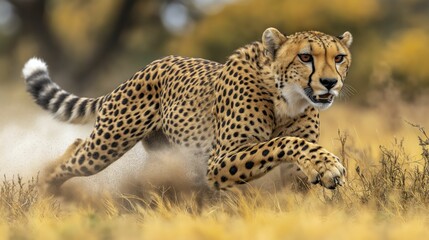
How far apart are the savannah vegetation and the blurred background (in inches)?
1.2

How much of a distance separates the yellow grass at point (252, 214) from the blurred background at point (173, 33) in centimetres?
805

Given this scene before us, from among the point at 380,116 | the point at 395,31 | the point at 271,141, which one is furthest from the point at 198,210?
the point at 395,31

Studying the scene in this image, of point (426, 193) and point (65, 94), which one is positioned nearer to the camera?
point (426, 193)

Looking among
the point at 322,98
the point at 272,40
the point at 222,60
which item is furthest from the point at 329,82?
the point at 222,60

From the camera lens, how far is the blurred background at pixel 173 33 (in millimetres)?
17159

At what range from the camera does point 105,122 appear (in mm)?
6035

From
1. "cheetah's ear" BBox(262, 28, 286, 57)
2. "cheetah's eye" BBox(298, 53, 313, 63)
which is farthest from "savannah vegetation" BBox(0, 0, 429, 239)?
"cheetah's ear" BBox(262, 28, 286, 57)

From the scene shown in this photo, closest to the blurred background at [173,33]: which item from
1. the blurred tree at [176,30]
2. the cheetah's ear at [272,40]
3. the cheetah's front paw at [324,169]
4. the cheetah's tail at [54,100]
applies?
the blurred tree at [176,30]

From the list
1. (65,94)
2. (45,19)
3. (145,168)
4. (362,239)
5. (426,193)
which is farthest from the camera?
(45,19)

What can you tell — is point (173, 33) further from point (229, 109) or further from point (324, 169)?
point (324, 169)

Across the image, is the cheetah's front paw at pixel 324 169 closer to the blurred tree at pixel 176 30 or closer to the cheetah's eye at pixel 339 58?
the cheetah's eye at pixel 339 58

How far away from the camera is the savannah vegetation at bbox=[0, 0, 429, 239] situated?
4.11 m

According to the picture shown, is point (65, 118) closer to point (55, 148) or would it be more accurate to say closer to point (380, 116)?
point (55, 148)

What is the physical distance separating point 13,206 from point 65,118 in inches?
56.0
